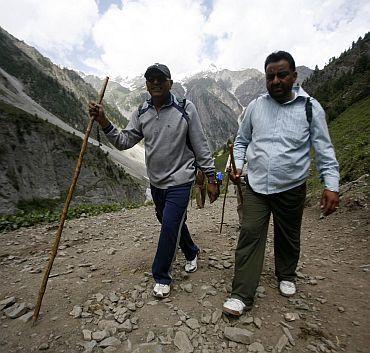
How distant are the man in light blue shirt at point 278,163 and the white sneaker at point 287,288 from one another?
780mm

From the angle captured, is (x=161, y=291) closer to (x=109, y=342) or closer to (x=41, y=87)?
(x=109, y=342)

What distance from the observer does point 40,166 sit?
137 ft

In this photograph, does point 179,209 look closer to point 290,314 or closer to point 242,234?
point 242,234

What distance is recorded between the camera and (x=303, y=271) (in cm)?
562

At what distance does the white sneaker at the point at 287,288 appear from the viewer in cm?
457

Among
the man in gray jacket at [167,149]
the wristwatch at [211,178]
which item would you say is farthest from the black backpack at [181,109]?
the wristwatch at [211,178]

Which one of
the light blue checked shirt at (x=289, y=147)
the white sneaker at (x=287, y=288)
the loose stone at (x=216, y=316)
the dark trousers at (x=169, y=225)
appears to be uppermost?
the light blue checked shirt at (x=289, y=147)

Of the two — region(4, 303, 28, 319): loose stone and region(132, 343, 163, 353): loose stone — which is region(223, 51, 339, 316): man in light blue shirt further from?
region(4, 303, 28, 319): loose stone

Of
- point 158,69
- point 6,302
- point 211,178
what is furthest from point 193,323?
point 158,69

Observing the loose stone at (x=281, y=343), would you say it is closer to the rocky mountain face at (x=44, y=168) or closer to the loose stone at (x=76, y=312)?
the loose stone at (x=76, y=312)

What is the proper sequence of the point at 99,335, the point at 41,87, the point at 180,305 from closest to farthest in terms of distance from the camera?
the point at 99,335 < the point at 180,305 < the point at 41,87

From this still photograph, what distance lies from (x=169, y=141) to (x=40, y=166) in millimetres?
42269

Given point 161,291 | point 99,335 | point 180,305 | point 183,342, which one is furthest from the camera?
point 161,291

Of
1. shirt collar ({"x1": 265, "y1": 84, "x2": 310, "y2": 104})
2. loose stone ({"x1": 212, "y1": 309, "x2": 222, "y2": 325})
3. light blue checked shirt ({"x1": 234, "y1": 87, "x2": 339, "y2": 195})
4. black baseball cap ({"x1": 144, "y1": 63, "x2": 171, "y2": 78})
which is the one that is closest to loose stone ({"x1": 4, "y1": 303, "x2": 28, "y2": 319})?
loose stone ({"x1": 212, "y1": 309, "x2": 222, "y2": 325})
